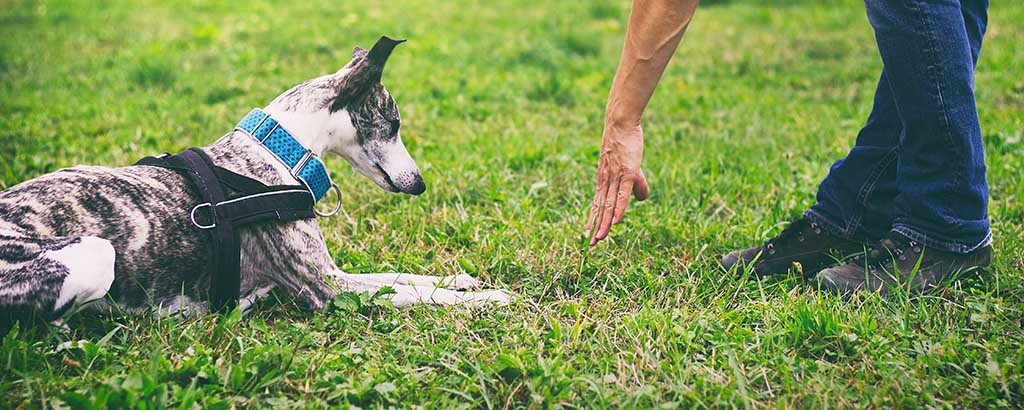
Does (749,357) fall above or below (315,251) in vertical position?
below

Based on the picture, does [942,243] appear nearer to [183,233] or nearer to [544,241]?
[544,241]

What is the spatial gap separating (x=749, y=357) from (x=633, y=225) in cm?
118

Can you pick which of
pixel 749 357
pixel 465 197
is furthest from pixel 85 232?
pixel 749 357

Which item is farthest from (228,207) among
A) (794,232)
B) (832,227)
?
(832,227)

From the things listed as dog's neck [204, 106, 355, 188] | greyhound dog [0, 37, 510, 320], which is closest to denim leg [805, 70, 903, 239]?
greyhound dog [0, 37, 510, 320]

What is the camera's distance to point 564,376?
224 centimetres

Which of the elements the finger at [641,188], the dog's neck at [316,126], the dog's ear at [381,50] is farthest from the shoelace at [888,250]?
the dog's neck at [316,126]

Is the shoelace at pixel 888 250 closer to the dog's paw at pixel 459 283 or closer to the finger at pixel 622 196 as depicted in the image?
the finger at pixel 622 196

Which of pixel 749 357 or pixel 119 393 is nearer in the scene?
pixel 119 393

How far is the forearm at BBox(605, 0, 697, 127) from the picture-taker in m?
2.57

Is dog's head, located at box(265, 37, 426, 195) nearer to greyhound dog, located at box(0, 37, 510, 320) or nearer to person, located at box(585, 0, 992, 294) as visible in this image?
greyhound dog, located at box(0, 37, 510, 320)

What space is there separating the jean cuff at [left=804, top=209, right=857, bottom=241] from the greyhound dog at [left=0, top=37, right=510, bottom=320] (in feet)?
4.29

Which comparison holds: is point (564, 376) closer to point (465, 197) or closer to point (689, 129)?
point (465, 197)

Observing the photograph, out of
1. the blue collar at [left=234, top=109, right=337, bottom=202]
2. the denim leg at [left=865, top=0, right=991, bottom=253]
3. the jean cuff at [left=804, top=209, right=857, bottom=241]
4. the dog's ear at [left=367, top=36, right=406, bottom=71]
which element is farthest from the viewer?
the jean cuff at [left=804, top=209, right=857, bottom=241]
